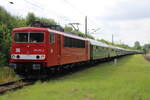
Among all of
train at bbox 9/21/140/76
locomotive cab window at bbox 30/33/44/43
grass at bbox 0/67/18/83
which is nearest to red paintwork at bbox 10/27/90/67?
train at bbox 9/21/140/76

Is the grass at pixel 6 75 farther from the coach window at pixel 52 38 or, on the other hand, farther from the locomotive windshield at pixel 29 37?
the coach window at pixel 52 38

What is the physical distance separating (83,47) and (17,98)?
51.0ft

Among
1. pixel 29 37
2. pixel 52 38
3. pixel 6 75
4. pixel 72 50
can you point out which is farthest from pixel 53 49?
pixel 72 50

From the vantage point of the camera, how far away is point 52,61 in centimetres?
1567

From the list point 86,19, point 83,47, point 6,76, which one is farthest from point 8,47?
point 86,19

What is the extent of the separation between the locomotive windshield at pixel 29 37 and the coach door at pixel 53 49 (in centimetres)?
61

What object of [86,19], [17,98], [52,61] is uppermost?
[86,19]

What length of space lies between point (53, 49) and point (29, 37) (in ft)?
5.16

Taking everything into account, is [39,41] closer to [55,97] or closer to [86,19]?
[55,97]

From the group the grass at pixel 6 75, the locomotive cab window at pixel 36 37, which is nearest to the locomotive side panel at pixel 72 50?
the locomotive cab window at pixel 36 37

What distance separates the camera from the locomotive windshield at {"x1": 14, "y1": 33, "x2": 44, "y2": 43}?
15.2m

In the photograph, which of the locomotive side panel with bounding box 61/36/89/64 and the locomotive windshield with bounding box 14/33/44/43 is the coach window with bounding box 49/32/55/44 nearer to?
the locomotive windshield with bounding box 14/33/44/43

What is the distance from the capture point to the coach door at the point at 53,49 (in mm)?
15391

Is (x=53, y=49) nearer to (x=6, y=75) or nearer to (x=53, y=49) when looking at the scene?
(x=53, y=49)
